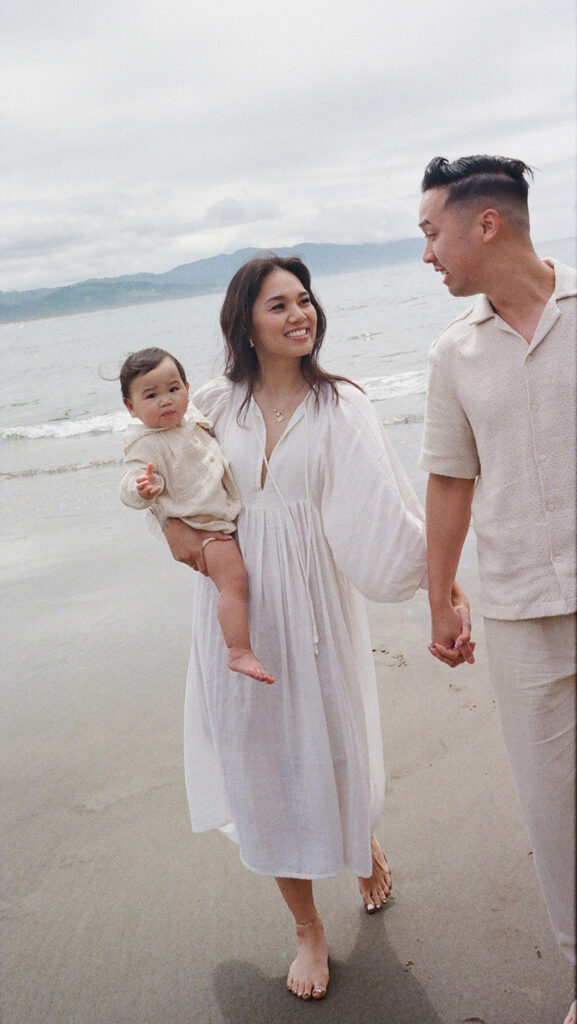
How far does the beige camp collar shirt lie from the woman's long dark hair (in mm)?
636

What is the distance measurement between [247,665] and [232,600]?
212 millimetres

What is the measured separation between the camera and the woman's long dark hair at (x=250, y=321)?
2.78 metres

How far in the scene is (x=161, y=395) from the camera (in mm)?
2768

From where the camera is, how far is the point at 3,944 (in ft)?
9.83

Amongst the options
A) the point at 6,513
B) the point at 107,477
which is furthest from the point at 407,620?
the point at 107,477

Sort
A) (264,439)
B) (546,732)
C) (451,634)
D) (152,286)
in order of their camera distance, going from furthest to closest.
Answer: (152,286), (264,439), (451,634), (546,732)

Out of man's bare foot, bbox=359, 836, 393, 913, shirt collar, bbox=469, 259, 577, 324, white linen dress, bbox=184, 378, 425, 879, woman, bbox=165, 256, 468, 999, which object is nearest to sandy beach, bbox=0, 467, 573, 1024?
man's bare foot, bbox=359, 836, 393, 913

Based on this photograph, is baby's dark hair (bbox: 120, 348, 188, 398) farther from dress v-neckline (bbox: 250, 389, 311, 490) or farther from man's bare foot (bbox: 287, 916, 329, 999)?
man's bare foot (bbox: 287, 916, 329, 999)

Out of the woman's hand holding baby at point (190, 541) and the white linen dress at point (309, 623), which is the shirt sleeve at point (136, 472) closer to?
the woman's hand holding baby at point (190, 541)

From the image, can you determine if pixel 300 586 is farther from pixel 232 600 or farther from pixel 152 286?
pixel 152 286

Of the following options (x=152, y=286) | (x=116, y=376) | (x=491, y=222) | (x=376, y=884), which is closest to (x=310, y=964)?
(x=376, y=884)

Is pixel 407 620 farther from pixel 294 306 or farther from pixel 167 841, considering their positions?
pixel 294 306

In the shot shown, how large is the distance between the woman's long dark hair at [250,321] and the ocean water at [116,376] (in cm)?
44

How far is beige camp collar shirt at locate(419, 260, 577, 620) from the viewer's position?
2023 millimetres
